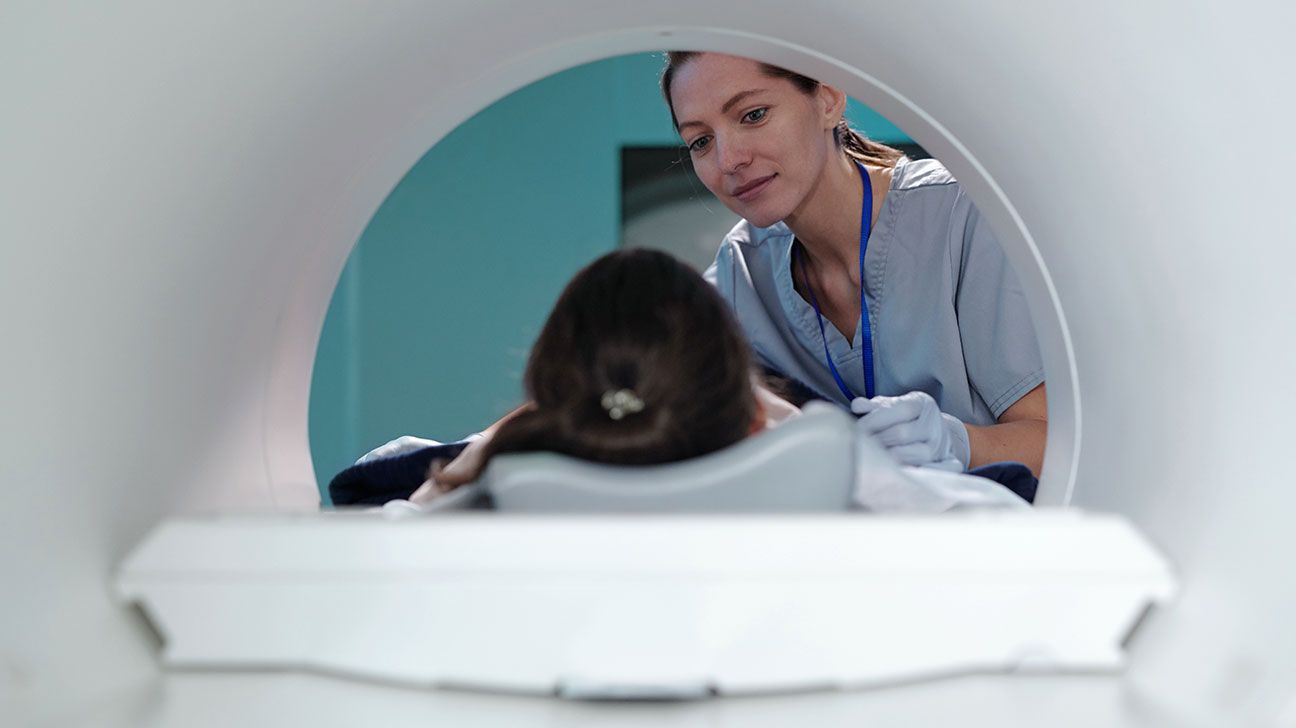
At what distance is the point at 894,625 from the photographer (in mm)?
771

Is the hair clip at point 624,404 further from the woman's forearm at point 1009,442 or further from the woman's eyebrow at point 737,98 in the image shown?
the woman's eyebrow at point 737,98

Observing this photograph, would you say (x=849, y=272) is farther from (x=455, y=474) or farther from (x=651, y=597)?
(x=651, y=597)

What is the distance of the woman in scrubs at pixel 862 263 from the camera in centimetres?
179

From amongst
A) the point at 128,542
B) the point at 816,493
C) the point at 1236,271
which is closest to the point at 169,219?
the point at 128,542

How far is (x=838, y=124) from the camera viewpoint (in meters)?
2.02

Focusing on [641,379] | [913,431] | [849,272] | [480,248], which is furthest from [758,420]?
[480,248]

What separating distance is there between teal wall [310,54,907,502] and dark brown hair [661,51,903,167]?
96.1 inches

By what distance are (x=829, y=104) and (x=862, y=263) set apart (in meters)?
0.28

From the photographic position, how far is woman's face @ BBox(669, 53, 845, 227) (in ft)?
5.98

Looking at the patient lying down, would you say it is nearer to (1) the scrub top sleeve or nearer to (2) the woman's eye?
(1) the scrub top sleeve

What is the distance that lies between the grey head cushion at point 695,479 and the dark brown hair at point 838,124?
106 cm

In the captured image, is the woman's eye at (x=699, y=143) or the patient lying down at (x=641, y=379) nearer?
the patient lying down at (x=641, y=379)

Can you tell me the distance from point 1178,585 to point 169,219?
0.79 meters

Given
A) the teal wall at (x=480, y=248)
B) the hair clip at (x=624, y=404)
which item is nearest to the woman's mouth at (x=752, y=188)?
the hair clip at (x=624, y=404)
